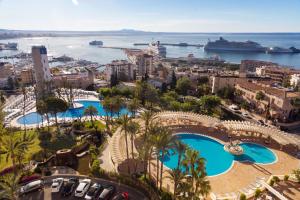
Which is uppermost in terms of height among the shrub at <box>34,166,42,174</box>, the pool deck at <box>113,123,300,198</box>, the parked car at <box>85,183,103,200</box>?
the parked car at <box>85,183,103,200</box>

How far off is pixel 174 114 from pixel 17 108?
143ft

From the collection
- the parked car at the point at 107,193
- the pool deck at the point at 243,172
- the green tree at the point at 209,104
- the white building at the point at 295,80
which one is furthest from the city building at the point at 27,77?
the white building at the point at 295,80

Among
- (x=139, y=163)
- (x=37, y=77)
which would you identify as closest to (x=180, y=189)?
(x=139, y=163)

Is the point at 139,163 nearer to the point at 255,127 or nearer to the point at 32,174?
the point at 32,174

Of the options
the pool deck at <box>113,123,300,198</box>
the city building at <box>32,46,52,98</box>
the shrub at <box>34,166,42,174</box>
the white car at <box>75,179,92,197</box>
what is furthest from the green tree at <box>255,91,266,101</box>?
the city building at <box>32,46,52,98</box>

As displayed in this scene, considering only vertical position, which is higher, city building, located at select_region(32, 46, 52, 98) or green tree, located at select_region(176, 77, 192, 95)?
city building, located at select_region(32, 46, 52, 98)

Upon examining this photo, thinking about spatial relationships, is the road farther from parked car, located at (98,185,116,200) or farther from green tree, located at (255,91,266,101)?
green tree, located at (255,91,266,101)

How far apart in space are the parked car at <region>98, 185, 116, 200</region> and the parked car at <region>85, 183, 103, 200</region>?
55 cm

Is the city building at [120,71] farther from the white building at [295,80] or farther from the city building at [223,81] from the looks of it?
the white building at [295,80]

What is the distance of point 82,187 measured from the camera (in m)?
24.1

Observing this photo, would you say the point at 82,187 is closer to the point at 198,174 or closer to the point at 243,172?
the point at 198,174

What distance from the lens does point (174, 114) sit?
45.4 meters

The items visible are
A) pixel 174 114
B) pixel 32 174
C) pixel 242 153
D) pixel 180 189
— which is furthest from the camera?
pixel 174 114

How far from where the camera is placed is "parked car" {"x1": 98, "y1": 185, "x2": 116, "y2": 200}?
907 inches
